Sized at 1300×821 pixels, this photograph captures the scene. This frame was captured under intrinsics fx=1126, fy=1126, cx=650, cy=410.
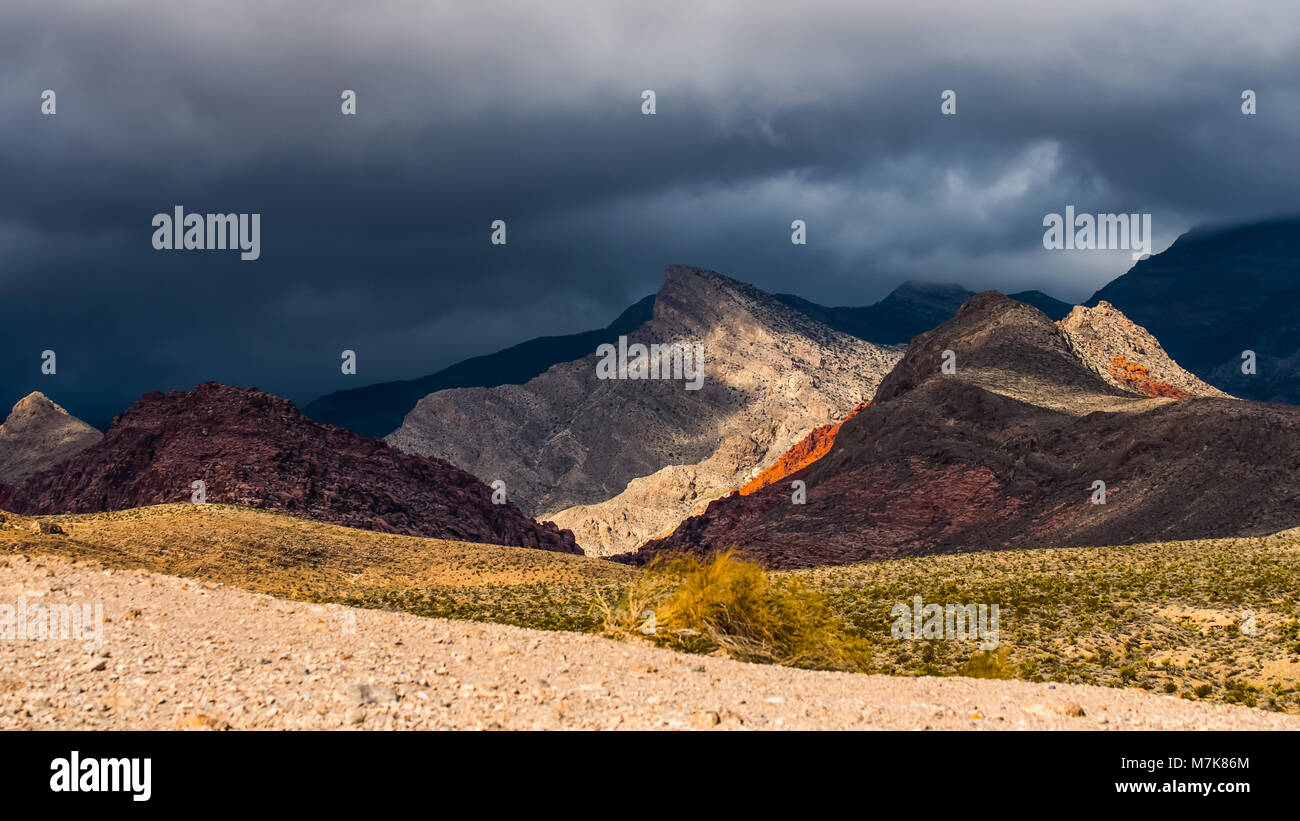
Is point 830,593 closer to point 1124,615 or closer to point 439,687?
point 1124,615

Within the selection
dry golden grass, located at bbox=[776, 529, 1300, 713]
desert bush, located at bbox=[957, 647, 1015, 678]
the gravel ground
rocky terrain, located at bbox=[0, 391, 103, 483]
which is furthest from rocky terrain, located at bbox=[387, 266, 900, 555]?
the gravel ground

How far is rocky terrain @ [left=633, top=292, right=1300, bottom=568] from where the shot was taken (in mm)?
64938

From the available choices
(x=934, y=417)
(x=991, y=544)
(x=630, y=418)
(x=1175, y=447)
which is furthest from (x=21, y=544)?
(x=630, y=418)

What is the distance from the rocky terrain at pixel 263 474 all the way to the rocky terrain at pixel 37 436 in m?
56.9

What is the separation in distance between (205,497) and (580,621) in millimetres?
51750

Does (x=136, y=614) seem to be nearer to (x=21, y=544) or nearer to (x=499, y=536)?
(x=21, y=544)

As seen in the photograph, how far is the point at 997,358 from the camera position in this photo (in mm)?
101750

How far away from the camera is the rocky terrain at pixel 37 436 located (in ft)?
513

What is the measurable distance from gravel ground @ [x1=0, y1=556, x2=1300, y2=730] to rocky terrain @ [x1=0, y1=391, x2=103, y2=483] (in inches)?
5997

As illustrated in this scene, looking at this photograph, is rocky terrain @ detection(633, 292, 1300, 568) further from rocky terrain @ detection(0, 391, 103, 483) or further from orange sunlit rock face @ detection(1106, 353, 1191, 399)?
rocky terrain @ detection(0, 391, 103, 483)

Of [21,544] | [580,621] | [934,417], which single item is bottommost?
[580,621]

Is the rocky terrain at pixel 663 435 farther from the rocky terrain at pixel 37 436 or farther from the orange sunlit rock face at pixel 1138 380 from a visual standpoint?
the rocky terrain at pixel 37 436

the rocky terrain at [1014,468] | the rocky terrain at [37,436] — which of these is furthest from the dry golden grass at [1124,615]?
the rocky terrain at [37,436]

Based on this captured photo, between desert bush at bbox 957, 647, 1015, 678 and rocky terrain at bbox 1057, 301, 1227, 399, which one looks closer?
desert bush at bbox 957, 647, 1015, 678
